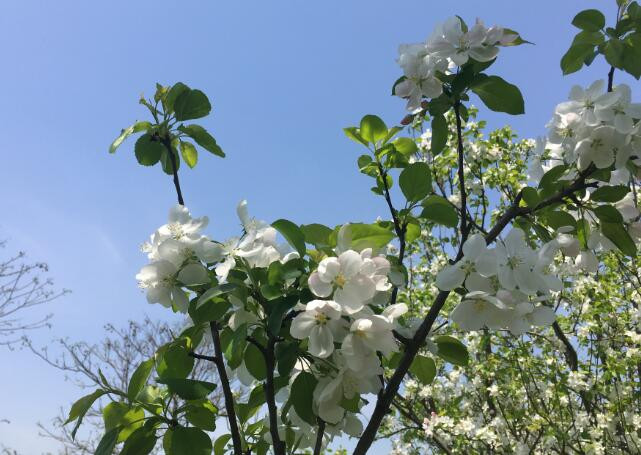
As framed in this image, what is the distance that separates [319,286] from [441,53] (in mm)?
577

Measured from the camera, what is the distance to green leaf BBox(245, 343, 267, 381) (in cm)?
103

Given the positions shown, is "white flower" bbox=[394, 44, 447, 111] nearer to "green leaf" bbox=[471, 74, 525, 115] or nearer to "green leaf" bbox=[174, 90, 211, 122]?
"green leaf" bbox=[471, 74, 525, 115]

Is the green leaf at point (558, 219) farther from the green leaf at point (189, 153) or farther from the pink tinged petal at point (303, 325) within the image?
the green leaf at point (189, 153)

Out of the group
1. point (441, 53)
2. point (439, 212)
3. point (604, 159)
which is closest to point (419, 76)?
point (441, 53)

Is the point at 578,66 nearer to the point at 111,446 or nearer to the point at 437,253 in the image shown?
the point at 111,446

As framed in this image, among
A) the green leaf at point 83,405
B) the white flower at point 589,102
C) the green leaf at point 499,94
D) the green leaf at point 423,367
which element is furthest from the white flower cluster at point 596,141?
the green leaf at point 83,405

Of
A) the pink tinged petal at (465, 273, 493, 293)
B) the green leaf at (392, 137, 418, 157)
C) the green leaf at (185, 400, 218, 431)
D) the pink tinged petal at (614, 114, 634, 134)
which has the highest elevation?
the pink tinged petal at (614, 114, 634, 134)

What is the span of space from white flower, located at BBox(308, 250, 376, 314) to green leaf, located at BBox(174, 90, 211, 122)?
1.70 ft

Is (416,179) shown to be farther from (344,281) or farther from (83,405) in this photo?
(83,405)

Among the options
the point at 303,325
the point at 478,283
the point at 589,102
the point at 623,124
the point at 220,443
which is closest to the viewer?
the point at 303,325

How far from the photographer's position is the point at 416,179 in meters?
1.09

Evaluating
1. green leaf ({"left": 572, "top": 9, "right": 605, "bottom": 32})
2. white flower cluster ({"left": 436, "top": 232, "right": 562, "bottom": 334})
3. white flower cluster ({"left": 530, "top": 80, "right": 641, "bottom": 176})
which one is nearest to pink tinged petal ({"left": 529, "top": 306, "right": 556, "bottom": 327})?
white flower cluster ({"left": 436, "top": 232, "right": 562, "bottom": 334})

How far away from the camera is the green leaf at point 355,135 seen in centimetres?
124

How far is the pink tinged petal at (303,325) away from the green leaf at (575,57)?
34.1 inches
